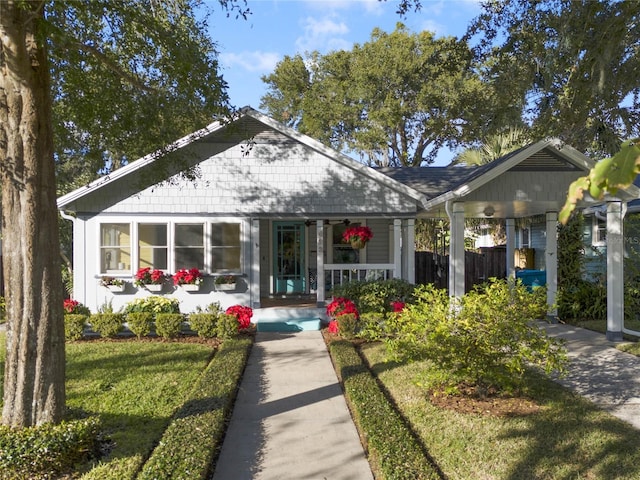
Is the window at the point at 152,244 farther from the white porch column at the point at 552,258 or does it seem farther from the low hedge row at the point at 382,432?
the white porch column at the point at 552,258

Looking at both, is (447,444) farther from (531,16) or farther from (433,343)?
(531,16)

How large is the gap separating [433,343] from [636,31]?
4.71 m

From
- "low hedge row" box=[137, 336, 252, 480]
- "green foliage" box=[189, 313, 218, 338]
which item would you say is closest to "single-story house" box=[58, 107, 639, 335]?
"green foliage" box=[189, 313, 218, 338]

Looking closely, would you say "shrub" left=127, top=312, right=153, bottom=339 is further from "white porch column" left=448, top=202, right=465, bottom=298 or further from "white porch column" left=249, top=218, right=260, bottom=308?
"white porch column" left=448, top=202, right=465, bottom=298

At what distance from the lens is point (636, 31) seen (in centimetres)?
629

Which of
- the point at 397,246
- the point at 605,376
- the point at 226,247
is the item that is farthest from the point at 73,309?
the point at 605,376

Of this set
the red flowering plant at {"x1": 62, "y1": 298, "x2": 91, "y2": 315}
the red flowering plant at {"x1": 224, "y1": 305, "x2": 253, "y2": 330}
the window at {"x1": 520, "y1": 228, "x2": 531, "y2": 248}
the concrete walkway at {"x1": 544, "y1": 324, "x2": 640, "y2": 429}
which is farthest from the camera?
the window at {"x1": 520, "y1": 228, "x2": 531, "y2": 248}

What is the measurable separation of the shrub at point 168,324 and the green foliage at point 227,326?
2.76ft

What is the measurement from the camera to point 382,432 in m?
4.70

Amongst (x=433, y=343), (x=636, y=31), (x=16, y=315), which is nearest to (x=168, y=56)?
(x=16, y=315)

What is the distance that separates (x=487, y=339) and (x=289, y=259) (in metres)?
9.40

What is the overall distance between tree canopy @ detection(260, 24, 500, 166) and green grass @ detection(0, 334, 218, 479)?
18.1m

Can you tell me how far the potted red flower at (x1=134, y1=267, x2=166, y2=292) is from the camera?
37.6 feet

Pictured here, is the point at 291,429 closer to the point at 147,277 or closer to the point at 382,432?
the point at 382,432
